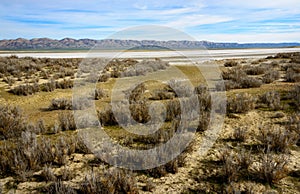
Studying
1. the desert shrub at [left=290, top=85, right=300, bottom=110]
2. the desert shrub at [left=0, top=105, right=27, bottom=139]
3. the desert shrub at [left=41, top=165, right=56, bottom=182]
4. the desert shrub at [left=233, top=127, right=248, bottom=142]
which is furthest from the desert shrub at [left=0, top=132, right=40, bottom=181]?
the desert shrub at [left=290, top=85, right=300, bottom=110]

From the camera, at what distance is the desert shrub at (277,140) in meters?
5.31

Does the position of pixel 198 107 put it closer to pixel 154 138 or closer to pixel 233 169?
pixel 154 138

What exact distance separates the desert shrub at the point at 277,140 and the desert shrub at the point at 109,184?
112 inches

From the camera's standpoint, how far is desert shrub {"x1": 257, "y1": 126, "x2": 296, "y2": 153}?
5309 mm

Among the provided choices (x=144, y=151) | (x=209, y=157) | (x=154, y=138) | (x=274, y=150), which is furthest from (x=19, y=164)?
(x=274, y=150)

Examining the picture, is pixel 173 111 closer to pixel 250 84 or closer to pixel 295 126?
pixel 295 126

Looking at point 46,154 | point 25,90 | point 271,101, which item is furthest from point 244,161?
point 25,90

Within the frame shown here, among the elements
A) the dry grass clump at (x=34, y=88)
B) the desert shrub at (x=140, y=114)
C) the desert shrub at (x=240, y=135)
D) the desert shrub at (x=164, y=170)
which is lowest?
the desert shrub at (x=164, y=170)

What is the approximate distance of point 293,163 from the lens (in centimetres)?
489

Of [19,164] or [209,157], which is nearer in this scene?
[19,164]

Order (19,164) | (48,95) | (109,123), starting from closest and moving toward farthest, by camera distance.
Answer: (19,164) → (109,123) → (48,95)

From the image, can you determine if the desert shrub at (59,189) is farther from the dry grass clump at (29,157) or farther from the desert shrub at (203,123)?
the desert shrub at (203,123)

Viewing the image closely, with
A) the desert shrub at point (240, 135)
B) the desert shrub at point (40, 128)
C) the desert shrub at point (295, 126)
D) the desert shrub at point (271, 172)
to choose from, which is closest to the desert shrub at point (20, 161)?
the desert shrub at point (40, 128)

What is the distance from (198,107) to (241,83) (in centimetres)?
514
